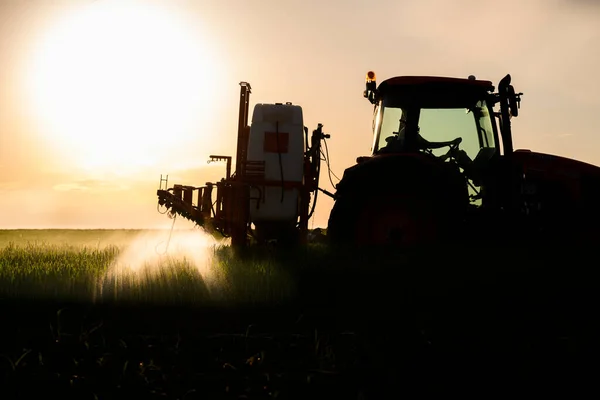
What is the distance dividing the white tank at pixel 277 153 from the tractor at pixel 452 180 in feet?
4.97

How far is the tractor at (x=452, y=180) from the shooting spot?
699 cm

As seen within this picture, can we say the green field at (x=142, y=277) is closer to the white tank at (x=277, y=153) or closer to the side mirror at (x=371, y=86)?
the white tank at (x=277, y=153)

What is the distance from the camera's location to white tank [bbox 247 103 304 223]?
9203 millimetres

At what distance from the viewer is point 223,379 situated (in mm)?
3746

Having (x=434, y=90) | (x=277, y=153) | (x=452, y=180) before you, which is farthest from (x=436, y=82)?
(x=277, y=153)

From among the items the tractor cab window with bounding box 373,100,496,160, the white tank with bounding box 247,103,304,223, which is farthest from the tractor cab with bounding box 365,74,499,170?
the white tank with bounding box 247,103,304,223

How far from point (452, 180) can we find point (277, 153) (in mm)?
3129

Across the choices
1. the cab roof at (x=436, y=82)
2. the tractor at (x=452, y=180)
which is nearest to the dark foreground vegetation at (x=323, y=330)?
the tractor at (x=452, y=180)

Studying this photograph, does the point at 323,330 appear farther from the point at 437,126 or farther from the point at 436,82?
the point at 436,82

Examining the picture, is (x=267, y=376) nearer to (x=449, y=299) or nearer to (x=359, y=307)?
(x=359, y=307)

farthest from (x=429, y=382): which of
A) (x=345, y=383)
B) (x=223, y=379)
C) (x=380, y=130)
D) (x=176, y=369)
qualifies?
(x=380, y=130)

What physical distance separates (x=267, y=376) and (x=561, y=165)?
5.53 m

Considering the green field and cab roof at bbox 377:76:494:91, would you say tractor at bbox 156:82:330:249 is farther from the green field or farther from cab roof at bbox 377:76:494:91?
cab roof at bbox 377:76:494:91

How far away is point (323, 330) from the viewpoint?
4773 mm
